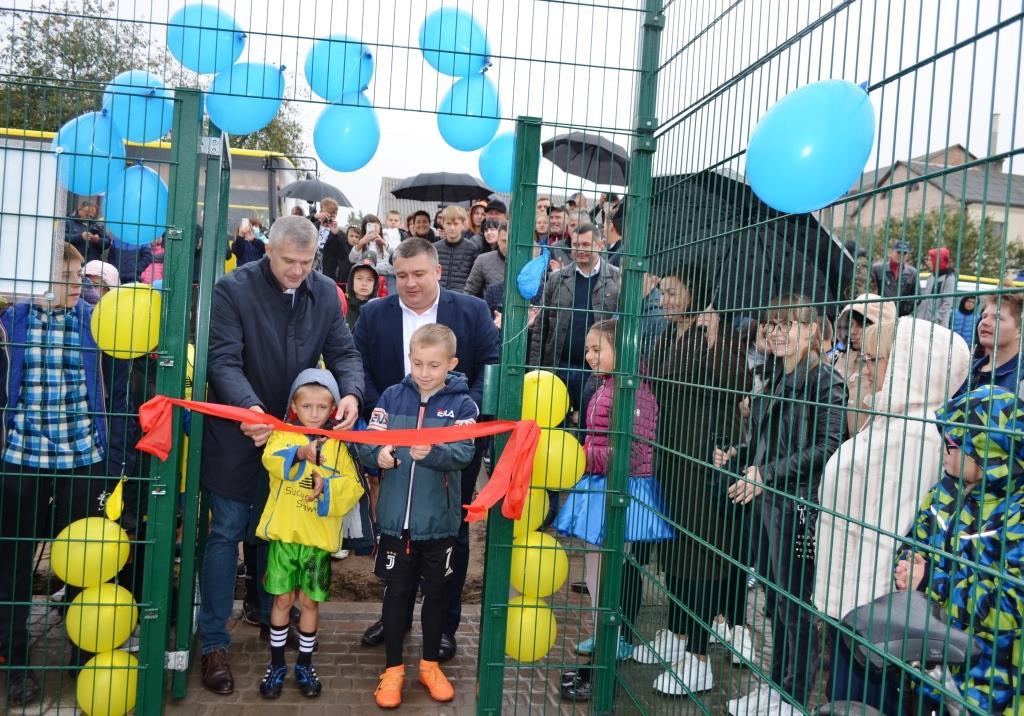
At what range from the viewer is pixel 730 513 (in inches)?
132

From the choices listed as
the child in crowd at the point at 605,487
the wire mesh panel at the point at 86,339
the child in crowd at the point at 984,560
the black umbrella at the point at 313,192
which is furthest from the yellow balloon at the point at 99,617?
the black umbrella at the point at 313,192

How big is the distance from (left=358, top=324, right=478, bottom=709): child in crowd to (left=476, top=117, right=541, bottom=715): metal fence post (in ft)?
0.84

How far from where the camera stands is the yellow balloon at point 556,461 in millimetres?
3986

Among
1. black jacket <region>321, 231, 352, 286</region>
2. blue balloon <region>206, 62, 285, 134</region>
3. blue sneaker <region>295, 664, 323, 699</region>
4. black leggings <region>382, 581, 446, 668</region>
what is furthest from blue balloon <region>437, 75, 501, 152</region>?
black jacket <region>321, 231, 352, 286</region>

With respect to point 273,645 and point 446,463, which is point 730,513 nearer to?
point 446,463

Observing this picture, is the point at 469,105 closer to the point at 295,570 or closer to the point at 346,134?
the point at 346,134

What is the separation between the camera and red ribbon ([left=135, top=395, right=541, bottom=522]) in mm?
3770

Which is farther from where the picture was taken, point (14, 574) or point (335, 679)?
point (335, 679)

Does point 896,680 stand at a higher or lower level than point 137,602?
higher

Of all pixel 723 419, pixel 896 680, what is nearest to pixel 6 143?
pixel 723 419

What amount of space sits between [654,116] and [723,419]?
→ 1593 millimetres

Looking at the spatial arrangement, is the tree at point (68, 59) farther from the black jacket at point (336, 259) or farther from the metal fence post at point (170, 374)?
the black jacket at point (336, 259)

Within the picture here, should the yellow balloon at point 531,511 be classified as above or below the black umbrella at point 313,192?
below

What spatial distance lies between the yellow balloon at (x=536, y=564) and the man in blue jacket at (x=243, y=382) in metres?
0.98
